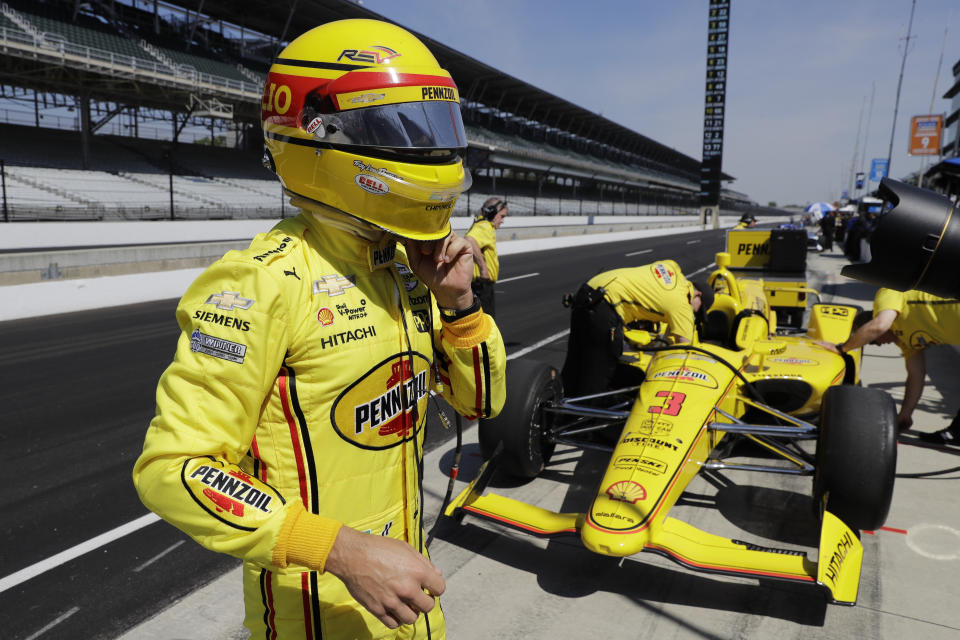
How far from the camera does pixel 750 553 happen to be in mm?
A: 2781

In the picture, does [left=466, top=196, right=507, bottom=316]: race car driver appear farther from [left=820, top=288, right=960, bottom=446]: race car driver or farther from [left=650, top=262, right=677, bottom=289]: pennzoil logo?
[left=820, top=288, right=960, bottom=446]: race car driver

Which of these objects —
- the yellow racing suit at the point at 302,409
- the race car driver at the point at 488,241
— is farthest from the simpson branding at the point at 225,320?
the race car driver at the point at 488,241

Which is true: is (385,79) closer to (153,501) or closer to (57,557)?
(153,501)

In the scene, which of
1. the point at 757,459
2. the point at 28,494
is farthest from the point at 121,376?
the point at 757,459

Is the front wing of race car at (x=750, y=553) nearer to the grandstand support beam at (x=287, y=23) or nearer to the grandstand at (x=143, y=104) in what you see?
the grandstand at (x=143, y=104)

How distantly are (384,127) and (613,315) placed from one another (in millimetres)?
3391

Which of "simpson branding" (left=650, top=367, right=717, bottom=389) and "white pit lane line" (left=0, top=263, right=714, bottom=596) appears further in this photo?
"simpson branding" (left=650, top=367, right=717, bottom=389)

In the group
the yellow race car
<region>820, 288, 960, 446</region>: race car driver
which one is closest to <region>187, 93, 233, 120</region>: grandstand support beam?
the yellow race car

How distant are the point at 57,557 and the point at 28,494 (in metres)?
0.90

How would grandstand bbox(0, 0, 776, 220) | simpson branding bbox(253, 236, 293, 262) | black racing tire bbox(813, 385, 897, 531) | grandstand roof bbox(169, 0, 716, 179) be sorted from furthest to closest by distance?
grandstand roof bbox(169, 0, 716, 179) < grandstand bbox(0, 0, 776, 220) < black racing tire bbox(813, 385, 897, 531) < simpson branding bbox(253, 236, 293, 262)

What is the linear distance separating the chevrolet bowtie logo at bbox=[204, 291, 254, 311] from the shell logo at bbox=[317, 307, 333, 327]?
0.15 meters

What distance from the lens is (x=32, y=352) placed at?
24.1 ft

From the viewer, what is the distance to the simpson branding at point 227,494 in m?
1.11

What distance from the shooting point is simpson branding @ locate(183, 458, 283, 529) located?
3.65 feet
